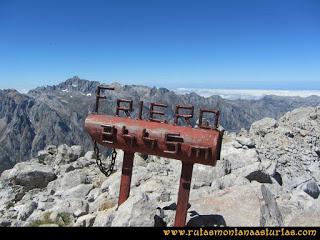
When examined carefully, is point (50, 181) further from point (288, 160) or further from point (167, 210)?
point (288, 160)

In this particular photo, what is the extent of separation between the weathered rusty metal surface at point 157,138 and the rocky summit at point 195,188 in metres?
1.78

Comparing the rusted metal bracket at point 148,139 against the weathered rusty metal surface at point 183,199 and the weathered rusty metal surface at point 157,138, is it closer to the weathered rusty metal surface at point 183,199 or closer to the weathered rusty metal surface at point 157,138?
the weathered rusty metal surface at point 157,138

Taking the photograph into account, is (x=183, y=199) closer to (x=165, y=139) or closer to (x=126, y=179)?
(x=165, y=139)

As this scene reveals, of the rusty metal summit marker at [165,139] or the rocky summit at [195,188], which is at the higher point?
the rusty metal summit marker at [165,139]

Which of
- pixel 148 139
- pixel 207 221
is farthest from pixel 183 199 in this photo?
pixel 148 139

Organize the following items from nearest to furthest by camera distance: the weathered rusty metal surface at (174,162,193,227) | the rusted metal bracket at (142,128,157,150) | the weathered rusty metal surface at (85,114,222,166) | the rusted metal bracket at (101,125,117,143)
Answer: the weathered rusty metal surface at (85,114,222,166) → the weathered rusty metal surface at (174,162,193,227) → the rusted metal bracket at (142,128,157,150) → the rusted metal bracket at (101,125,117,143)

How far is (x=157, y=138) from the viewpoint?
14820mm

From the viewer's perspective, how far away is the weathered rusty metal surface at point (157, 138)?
1416 centimetres

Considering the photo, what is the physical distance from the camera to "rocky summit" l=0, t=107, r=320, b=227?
1507 centimetres

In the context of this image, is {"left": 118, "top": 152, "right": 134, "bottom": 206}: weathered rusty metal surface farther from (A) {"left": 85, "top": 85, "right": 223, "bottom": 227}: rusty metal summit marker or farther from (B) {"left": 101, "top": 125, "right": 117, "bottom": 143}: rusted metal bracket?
(B) {"left": 101, "top": 125, "right": 117, "bottom": 143}: rusted metal bracket

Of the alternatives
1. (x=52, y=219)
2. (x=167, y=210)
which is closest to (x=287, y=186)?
(x=167, y=210)

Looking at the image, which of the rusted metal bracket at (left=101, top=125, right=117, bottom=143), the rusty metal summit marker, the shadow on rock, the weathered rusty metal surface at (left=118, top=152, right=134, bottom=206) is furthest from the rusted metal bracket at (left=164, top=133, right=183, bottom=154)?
the shadow on rock

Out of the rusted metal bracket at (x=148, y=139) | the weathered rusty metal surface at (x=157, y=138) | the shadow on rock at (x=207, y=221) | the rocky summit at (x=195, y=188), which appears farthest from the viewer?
the rocky summit at (x=195, y=188)

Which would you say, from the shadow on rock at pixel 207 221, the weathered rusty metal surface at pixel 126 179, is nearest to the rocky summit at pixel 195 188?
the shadow on rock at pixel 207 221
